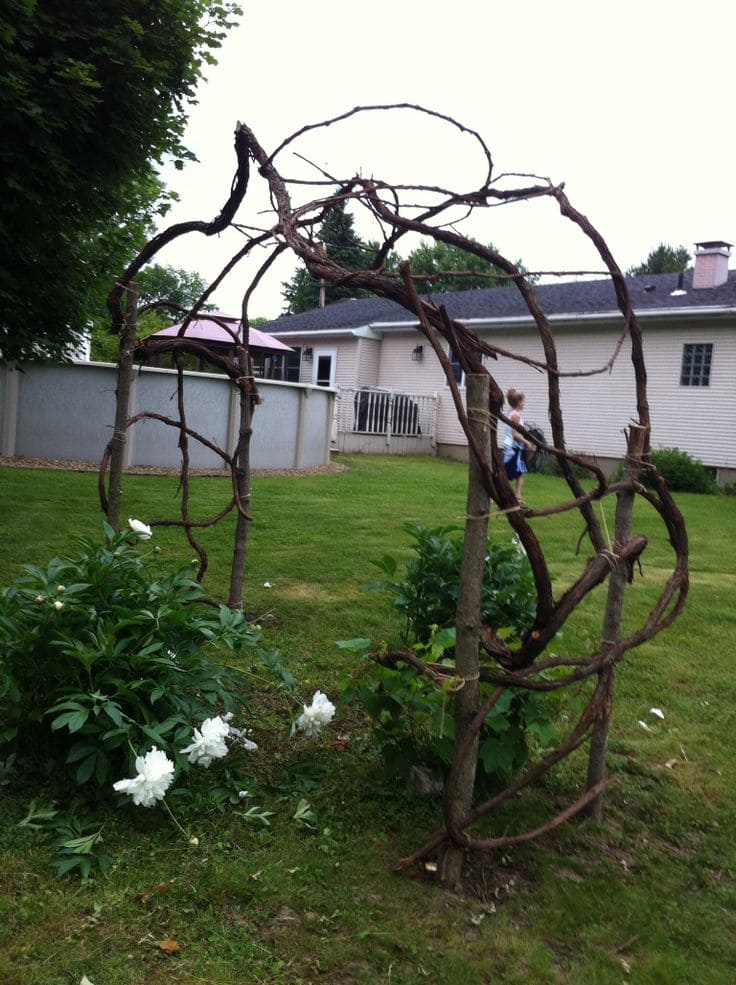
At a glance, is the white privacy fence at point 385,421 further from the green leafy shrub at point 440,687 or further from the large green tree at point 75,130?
the green leafy shrub at point 440,687

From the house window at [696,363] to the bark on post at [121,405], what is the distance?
48.0 feet

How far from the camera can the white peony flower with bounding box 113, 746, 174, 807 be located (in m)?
2.45

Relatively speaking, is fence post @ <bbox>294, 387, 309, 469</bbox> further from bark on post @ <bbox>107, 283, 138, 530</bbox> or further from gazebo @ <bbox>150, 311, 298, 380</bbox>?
bark on post @ <bbox>107, 283, 138, 530</bbox>

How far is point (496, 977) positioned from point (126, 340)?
3.14 metres

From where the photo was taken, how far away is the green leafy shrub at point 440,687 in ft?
9.25

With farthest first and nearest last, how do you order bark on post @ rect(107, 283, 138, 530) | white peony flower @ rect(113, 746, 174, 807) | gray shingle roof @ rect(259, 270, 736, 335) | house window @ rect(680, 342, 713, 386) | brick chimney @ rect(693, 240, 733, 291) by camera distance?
brick chimney @ rect(693, 240, 733, 291) → gray shingle roof @ rect(259, 270, 736, 335) → house window @ rect(680, 342, 713, 386) → bark on post @ rect(107, 283, 138, 530) → white peony flower @ rect(113, 746, 174, 807)

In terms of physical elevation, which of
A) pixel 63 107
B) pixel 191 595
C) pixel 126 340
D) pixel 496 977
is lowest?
pixel 496 977

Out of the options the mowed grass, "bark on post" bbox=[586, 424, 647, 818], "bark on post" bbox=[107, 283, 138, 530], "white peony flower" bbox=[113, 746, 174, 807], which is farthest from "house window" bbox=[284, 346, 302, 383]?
"white peony flower" bbox=[113, 746, 174, 807]

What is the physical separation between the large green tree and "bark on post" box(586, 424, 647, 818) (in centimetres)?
448

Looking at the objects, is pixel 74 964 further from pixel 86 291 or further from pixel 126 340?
pixel 86 291

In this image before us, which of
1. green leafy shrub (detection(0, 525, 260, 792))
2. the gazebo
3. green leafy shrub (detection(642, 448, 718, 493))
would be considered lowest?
green leafy shrub (detection(0, 525, 260, 792))

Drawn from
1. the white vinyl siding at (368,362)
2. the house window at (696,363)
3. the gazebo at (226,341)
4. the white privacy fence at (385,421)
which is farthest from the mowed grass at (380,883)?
the white vinyl siding at (368,362)

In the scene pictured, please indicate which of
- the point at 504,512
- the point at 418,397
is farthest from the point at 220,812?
→ the point at 418,397

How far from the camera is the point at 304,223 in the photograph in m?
2.96
